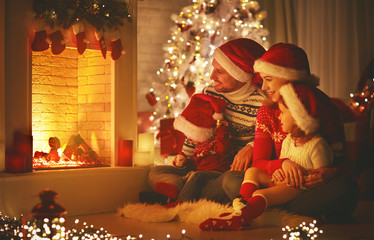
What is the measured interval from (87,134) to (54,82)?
54 centimetres

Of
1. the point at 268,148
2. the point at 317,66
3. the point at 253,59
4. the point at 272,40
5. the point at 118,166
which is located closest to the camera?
the point at 268,148

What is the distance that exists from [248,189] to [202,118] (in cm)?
85

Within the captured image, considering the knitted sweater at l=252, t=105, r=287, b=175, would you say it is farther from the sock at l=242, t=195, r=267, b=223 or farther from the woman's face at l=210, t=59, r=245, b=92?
the woman's face at l=210, t=59, r=245, b=92

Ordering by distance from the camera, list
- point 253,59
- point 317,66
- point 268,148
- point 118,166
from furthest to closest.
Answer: point 317,66 < point 118,166 < point 253,59 < point 268,148

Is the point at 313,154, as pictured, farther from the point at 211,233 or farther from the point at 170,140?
the point at 170,140

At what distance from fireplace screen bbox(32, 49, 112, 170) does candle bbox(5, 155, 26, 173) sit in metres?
0.53

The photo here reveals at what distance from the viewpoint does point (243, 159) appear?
3.79m

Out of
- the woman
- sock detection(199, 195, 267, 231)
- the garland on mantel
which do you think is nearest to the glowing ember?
the garland on mantel

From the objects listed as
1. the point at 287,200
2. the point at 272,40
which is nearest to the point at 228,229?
the point at 287,200

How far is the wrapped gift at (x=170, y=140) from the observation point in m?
5.34

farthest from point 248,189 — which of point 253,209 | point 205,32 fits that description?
point 205,32

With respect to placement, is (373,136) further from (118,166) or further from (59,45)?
(59,45)

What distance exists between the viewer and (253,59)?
397 centimetres

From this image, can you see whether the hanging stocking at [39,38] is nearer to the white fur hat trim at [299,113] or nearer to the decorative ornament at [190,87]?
the white fur hat trim at [299,113]
